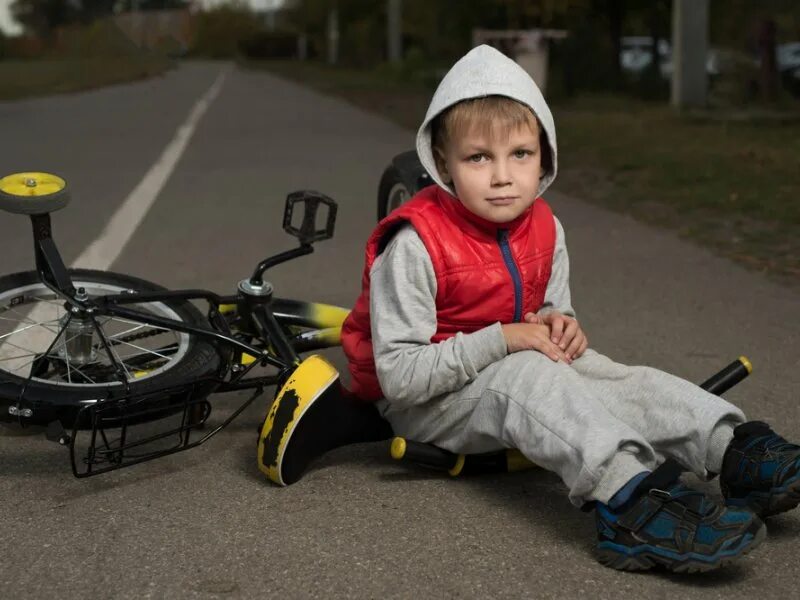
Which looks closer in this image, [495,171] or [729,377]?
[495,171]

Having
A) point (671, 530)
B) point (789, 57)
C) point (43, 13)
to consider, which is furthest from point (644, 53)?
point (43, 13)

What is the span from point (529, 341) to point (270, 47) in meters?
99.4

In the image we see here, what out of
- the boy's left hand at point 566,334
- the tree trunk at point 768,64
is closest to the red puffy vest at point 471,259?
the boy's left hand at point 566,334

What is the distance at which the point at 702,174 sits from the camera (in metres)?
10.2

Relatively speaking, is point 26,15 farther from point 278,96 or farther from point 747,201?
point 747,201

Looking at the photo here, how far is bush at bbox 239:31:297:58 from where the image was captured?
10031 centimetres

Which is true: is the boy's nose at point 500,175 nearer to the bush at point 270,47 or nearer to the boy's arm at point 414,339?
the boy's arm at point 414,339

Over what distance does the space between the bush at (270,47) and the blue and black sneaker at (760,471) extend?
99265mm

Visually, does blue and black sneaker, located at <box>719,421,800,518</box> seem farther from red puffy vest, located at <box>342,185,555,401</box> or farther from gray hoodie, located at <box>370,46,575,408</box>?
red puffy vest, located at <box>342,185,555,401</box>

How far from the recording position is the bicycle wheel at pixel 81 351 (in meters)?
3.55

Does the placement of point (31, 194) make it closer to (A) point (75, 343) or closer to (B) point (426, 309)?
(A) point (75, 343)

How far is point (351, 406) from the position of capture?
373 cm

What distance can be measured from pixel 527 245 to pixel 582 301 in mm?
2466

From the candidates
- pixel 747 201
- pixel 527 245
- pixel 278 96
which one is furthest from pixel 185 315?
pixel 278 96
